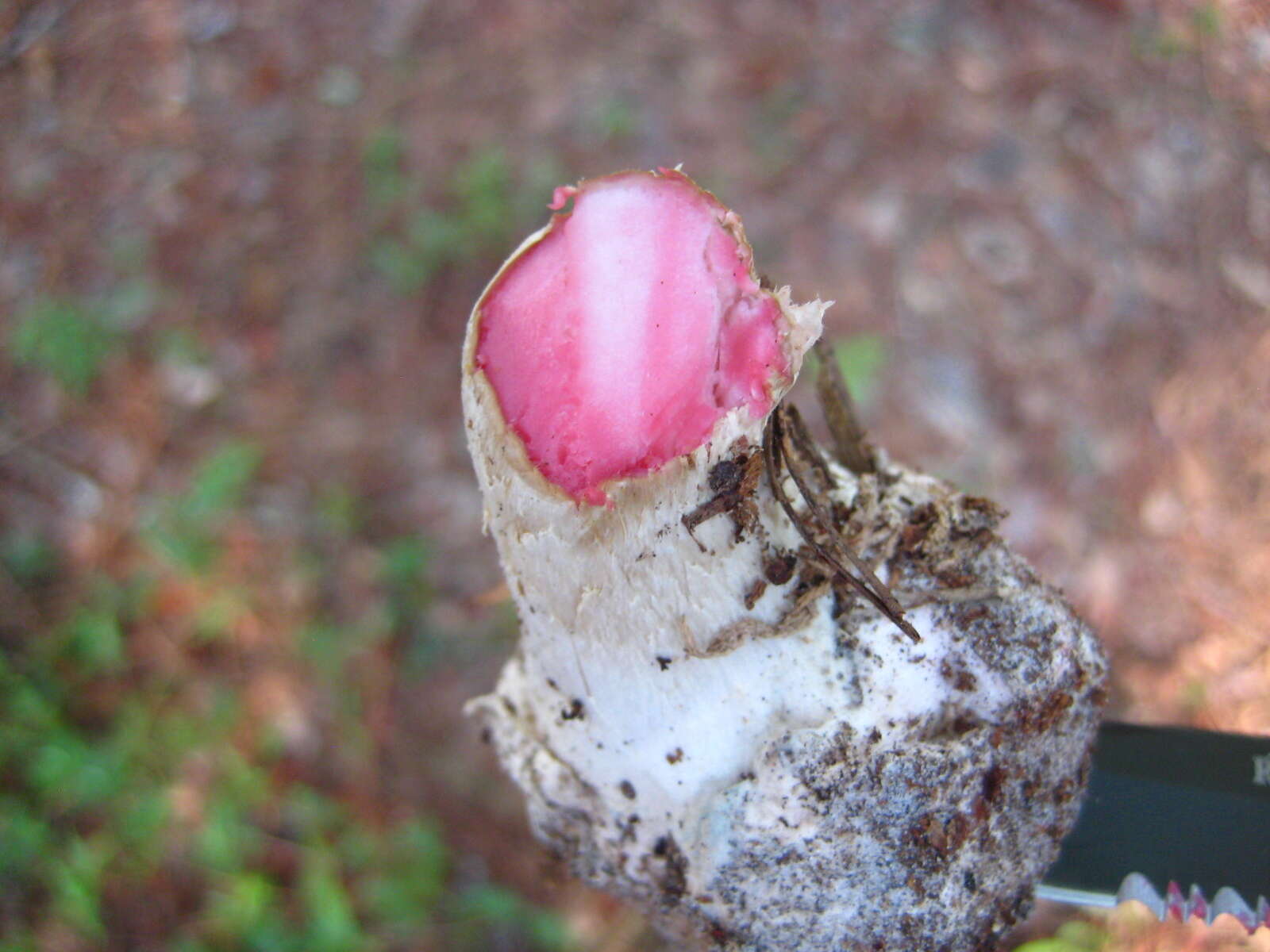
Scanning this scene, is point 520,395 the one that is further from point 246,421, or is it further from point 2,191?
point 2,191

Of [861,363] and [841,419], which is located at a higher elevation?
[861,363]

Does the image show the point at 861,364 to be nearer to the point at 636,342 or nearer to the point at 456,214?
the point at 456,214

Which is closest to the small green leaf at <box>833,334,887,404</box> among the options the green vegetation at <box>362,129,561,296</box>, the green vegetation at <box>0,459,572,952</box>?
the green vegetation at <box>362,129,561,296</box>

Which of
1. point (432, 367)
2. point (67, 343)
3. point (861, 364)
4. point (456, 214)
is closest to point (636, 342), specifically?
point (861, 364)

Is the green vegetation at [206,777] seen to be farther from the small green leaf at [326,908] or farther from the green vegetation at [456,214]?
the green vegetation at [456,214]

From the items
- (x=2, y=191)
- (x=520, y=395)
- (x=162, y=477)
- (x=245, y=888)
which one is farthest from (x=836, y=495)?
(x=2, y=191)

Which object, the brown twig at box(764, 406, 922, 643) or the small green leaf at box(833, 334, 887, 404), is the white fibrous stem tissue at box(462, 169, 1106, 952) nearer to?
the brown twig at box(764, 406, 922, 643)

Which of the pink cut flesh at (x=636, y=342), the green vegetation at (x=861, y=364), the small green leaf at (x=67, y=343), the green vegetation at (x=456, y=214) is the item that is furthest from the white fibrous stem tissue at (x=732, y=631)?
the small green leaf at (x=67, y=343)
